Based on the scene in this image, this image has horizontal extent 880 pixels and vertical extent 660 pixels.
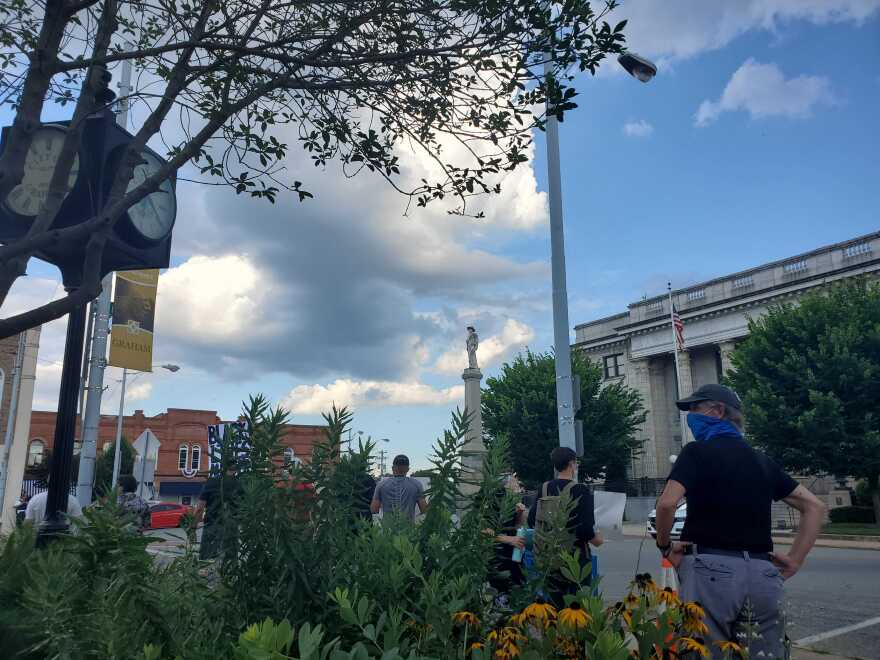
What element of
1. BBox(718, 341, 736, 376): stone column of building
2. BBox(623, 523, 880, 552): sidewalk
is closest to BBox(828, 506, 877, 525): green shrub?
BBox(623, 523, 880, 552): sidewalk

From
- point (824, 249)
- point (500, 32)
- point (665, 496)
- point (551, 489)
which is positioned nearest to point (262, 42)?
point (500, 32)

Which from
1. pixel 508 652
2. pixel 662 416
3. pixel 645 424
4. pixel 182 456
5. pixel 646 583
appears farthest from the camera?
pixel 182 456

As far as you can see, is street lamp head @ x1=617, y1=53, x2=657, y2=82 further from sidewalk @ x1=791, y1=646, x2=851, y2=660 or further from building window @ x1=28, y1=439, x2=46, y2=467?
building window @ x1=28, y1=439, x2=46, y2=467

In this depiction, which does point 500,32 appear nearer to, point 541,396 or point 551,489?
point 551,489

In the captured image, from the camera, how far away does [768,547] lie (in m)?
3.37

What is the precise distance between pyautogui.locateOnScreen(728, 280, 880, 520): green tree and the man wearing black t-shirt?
24.6m

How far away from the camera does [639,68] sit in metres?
9.95

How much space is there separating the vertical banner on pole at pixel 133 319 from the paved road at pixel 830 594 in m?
9.35

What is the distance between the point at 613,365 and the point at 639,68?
4055 cm

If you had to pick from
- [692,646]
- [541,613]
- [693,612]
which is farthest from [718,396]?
[541,613]

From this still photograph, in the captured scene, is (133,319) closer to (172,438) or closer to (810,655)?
(810,655)

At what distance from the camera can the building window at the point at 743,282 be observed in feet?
127

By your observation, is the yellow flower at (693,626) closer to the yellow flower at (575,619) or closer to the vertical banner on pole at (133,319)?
the yellow flower at (575,619)

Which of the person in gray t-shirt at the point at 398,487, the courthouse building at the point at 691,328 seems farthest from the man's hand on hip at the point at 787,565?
the courthouse building at the point at 691,328
